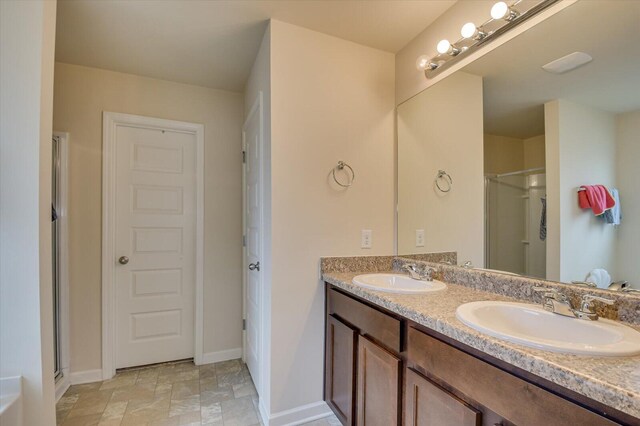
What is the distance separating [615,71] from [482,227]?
0.77m

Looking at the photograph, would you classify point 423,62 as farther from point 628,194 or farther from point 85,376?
point 85,376

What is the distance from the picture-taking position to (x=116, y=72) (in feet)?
7.50

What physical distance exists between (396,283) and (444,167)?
75 centimetres

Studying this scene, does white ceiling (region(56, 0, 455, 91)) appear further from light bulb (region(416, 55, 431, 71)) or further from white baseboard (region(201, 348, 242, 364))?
white baseboard (region(201, 348, 242, 364))

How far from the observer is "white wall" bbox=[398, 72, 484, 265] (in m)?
1.56

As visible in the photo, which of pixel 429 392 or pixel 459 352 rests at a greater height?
pixel 459 352

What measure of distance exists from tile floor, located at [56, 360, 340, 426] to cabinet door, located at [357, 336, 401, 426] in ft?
1.70

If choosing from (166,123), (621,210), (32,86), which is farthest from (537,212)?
(166,123)

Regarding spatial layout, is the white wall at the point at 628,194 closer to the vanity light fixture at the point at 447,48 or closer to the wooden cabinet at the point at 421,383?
the wooden cabinet at the point at 421,383

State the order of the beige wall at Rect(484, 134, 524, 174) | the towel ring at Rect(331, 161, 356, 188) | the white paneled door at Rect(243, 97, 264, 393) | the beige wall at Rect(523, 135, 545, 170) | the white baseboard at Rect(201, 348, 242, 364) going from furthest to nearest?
the white baseboard at Rect(201, 348, 242, 364)
the white paneled door at Rect(243, 97, 264, 393)
the towel ring at Rect(331, 161, 356, 188)
the beige wall at Rect(484, 134, 524, 174)
the beige wall at Rect(523, 135, 545, 170)

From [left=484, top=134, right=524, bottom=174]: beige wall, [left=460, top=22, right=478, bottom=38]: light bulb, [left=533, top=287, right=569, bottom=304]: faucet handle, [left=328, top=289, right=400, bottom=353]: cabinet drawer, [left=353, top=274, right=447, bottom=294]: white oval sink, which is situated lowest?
[left=328, top=289, right=400, bottom=353]: cabinet drawer

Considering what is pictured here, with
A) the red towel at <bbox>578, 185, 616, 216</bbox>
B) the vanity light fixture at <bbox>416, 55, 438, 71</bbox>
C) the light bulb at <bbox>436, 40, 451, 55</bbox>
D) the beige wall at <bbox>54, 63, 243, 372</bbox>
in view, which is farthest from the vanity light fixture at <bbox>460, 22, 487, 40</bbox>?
the beige wall at <bbox>54, 63, 243, 372</bbox>

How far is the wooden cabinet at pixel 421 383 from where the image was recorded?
2.21 feet

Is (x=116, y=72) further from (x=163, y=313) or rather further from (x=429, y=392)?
(x=429, y=392)
